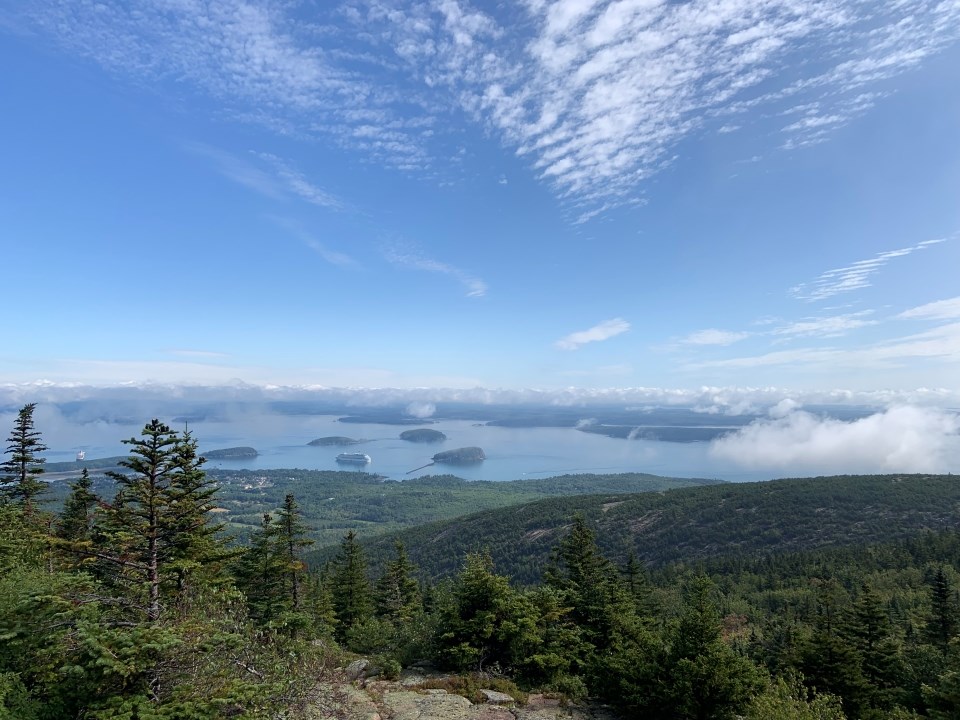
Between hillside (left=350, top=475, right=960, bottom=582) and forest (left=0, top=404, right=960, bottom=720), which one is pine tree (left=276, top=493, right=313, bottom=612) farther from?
hillside (left=350, top=475, right=960, bottom=582)

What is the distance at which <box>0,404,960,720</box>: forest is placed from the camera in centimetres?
866

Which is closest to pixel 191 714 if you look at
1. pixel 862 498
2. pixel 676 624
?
pixel 676 624

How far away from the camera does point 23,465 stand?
25.9 meters

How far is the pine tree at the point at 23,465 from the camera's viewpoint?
81.7 feet

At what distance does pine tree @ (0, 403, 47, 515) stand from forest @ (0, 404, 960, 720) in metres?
0.12

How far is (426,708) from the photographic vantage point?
14.2 m

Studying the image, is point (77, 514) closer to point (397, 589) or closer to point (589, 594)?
point (397, 589)

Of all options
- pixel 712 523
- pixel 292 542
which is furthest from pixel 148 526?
pixel 712 523

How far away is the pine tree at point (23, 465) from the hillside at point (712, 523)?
104413mm

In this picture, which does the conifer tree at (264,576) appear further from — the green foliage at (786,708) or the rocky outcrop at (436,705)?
the green foliage at (786,708)

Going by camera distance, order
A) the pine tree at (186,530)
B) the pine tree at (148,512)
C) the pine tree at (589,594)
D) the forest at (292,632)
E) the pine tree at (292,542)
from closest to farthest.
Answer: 1. the forest at (292,632)
2. the pine tree at (148,512)
3. the pine tree at (186,530)
4. the pine tree at (589,594)
5. the pine tree at (292,542)

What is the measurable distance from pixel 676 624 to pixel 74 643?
1731 cm

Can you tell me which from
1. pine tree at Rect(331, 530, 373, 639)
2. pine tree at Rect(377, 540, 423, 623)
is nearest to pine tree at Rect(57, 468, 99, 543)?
pine tree at Rect(331, 530, 373, 639)

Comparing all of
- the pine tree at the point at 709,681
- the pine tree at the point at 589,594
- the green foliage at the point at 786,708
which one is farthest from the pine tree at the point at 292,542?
the green foliage at the point at 786,708
